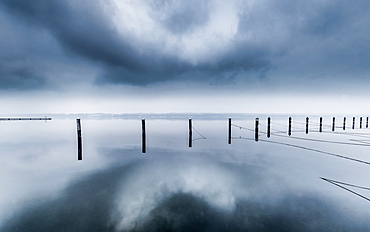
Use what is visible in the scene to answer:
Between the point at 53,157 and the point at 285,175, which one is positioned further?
the point at 53,157

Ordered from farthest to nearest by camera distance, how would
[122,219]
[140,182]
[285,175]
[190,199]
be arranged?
[285,175], [140,182], [190,199], [122,219]

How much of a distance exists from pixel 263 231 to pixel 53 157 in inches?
842

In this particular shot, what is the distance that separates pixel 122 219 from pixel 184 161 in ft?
29.6

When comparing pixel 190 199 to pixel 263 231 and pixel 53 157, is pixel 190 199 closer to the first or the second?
pixel 263 231

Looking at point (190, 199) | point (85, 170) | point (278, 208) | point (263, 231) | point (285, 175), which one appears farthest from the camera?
point (85, 170)

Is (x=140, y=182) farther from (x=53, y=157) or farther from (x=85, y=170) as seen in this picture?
(x=53, y=157)

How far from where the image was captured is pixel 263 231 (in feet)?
20.3

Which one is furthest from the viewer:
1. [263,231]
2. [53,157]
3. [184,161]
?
[53,157]

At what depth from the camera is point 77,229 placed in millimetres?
6320

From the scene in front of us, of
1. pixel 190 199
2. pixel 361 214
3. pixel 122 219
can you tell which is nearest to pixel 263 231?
pixel 190 199

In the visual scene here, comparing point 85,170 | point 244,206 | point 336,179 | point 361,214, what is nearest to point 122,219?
point 244,206

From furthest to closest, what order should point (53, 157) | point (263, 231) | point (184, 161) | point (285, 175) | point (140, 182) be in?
point (53, 157) → point (184, 161) → point (285, 175) → point (140, 182) → point (263, 231)

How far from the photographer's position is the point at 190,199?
841 cm

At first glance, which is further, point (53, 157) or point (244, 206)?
point (53, 157)
